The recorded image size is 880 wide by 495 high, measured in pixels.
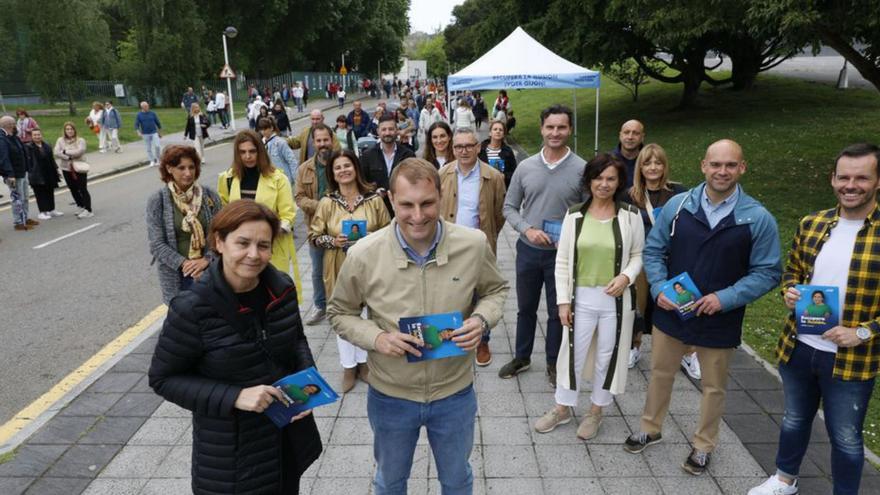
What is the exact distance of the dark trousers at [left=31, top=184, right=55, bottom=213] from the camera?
11352mm

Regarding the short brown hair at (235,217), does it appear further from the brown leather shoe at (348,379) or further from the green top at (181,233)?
the brown leather shoe at (348,379)

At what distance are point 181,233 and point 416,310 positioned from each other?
2.66 metres

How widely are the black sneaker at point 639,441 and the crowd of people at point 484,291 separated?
0.01 metres

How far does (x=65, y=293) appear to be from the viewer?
7617 mm

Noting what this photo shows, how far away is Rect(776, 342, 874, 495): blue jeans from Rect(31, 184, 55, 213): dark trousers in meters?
12.5

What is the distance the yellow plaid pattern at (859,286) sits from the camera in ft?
9.66

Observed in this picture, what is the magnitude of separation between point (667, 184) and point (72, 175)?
11.1 m

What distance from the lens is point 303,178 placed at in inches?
234

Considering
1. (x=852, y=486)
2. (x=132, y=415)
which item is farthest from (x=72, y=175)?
(x=852, y=486)

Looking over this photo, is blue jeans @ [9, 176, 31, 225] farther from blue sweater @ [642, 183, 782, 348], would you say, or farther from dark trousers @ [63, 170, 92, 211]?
blue sweater @ [642, 183, 782, 348]

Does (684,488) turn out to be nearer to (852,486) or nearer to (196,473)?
(852,486)

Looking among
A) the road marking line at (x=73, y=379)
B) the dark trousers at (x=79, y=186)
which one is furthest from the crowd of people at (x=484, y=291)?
the dark trousers at (x=79, y=186)

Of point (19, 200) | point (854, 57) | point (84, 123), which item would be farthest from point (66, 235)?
point (84, 123)

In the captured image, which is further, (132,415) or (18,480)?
(132,415)
